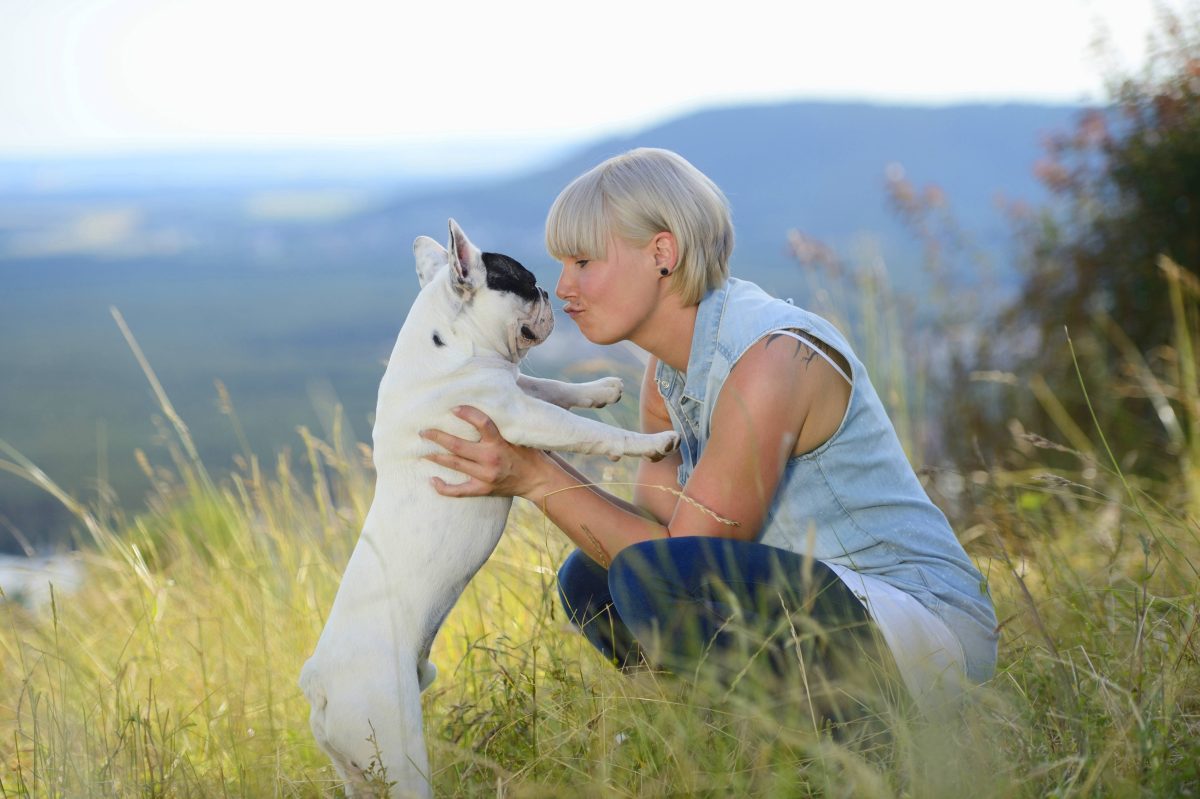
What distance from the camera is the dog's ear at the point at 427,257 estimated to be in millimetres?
3178

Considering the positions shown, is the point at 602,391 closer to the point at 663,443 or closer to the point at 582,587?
the point at 663,443

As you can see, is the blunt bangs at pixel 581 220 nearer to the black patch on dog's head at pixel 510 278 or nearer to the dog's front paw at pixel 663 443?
the black patch on dog's head at pixel 510 278

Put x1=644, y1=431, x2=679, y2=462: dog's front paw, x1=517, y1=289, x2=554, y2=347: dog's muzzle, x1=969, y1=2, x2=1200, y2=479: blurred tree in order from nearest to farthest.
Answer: x1=644, y1=431, x2=679, y2=462: dog's front paw
x1=517, y1=289, x2=554, y2=347: dog's muzzle
x1=969, y1=2, x2=1200, y2=479: blurred tree

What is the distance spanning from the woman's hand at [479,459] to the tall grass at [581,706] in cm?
42

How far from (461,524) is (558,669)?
48 centimetres

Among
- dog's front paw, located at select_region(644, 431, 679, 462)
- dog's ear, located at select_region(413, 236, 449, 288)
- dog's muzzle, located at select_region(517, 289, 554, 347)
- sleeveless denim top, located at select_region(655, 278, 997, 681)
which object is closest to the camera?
sleeveless denim top, located at select_region(655, 278, 997, 681)

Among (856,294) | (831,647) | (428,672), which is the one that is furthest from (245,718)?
(856,294)

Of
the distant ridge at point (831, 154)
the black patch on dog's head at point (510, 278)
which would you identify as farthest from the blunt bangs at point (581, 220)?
the distant ridge at point (831, 154)

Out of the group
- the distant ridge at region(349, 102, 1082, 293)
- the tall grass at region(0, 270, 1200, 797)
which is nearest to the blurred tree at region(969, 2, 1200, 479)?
the tall grass at region(0, 270, 1200, 797)

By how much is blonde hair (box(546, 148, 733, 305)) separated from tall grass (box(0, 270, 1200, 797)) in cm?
89

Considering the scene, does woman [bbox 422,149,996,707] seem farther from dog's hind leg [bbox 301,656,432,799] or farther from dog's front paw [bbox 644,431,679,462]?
dog's hind leg [bbox 301,656,432,799]

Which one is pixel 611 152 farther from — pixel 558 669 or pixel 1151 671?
pixel 1151 671

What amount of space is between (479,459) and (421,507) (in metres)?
0.20

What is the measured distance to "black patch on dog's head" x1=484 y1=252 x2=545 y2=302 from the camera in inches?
117
